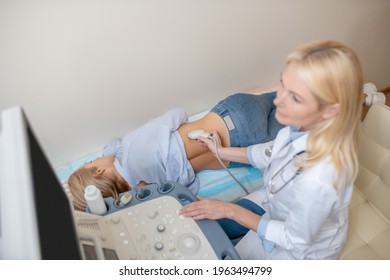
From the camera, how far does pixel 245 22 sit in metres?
Answer: 1.81

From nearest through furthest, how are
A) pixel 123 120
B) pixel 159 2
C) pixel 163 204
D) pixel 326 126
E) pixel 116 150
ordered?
pixel 326 126
pixel 163 204
pixel 159 2
pixel 116 150
pixel 123 120

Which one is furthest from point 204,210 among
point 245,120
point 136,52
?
point 136,52

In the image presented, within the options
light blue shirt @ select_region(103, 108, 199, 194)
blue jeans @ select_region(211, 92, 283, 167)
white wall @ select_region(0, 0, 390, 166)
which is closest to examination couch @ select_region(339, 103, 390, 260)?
blue jeans @ select_region(211, 92, 283, 167)

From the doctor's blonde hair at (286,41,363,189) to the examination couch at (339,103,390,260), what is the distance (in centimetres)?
39

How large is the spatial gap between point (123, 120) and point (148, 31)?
21.8 inches

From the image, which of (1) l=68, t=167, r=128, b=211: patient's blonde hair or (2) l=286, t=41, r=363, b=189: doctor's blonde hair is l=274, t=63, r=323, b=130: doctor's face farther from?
(1) l=68, t=167, r=128, b=211: patient's blonde hair

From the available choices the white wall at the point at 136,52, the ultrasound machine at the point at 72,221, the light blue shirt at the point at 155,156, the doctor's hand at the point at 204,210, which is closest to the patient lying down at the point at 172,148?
the light blue shirt at the point at 155,156

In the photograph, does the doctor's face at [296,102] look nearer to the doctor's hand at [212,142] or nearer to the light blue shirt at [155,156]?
the doctor's hand at [212,142]

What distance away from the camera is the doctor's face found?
813 mm

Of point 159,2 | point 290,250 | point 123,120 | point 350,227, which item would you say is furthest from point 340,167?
point 123,120

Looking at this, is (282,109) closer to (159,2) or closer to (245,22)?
(159,2)

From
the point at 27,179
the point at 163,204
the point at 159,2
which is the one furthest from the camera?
the point at 159,2

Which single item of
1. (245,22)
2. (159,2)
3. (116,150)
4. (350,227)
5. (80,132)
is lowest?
(350,227)

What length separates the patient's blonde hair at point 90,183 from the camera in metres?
1.45
